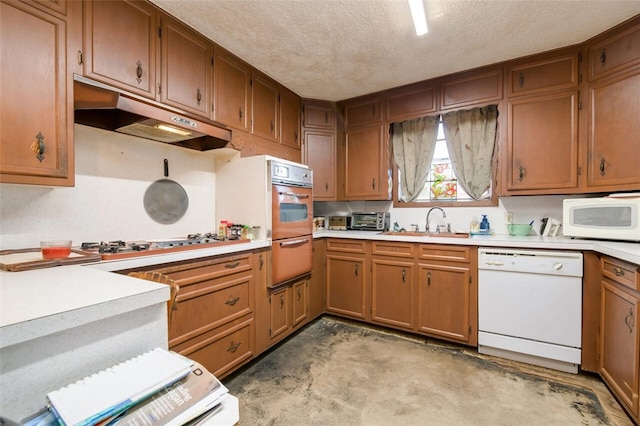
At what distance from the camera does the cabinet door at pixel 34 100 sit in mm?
1265

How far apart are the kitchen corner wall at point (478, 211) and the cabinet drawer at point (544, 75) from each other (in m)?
1.01

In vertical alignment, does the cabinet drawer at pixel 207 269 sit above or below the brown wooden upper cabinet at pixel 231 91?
below

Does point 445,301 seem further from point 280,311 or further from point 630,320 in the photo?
point 280,311

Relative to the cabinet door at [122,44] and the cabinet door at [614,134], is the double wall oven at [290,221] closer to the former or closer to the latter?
the cabinet door at [122,44]

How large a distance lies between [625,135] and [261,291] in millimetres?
3072

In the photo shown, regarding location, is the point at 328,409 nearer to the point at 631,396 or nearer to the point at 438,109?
the point at 631,396

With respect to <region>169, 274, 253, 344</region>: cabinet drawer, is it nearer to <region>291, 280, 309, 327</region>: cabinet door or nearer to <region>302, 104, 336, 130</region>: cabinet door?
<region>291, 280, 309, 327</region>: cabinet door

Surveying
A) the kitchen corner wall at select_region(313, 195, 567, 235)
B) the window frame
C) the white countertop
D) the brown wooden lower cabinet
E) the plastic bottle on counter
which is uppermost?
the window frame

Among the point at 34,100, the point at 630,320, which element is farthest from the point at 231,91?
the point at 630,320

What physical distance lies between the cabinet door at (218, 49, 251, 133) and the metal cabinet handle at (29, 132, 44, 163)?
1.10m

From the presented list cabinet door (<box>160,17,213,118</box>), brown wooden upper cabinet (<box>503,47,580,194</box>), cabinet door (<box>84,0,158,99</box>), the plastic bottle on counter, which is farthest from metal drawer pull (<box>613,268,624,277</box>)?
cabinet door (<box>84,0,158,99</box>)

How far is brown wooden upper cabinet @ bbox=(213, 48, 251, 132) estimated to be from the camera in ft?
7.45

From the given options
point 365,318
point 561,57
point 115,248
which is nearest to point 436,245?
point 365,318

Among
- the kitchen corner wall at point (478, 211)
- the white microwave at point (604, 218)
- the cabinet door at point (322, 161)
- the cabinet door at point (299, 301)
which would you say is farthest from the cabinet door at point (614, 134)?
the cabinet door at point (299, 301)
